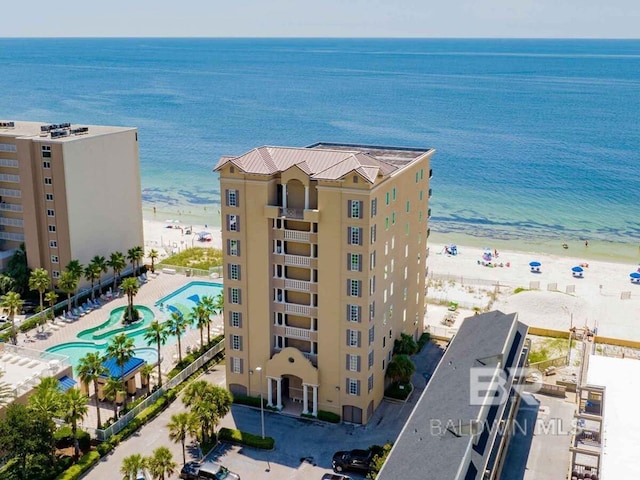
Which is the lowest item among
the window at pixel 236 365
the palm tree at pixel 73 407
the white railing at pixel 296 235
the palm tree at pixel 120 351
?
the window at pixel 236 365

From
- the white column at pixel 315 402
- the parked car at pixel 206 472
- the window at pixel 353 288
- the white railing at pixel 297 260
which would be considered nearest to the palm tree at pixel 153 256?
the white railing at pixel 297 260

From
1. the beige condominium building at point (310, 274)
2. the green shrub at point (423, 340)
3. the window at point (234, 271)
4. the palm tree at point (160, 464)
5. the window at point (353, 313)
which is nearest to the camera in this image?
the palm tree at point (160, 464)

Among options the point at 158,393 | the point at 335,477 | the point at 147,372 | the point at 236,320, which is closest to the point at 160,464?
the point at 335,477

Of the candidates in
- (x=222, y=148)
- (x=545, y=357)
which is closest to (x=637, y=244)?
(x=545, y=357)

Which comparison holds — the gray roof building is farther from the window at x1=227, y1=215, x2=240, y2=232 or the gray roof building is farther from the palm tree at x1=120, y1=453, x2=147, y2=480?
the window at x1=227, y1=215, x2=240, y2=232

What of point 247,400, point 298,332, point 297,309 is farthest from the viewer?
point 247,400

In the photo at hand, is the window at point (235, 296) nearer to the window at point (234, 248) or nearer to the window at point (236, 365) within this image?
the window at point (234, 248)

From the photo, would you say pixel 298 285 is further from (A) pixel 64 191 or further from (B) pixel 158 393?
(A) pixel 64 191
